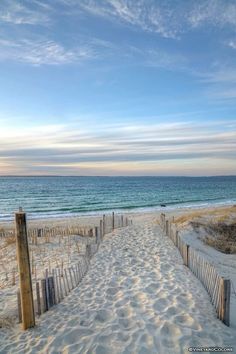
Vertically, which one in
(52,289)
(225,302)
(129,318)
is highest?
(52,289)

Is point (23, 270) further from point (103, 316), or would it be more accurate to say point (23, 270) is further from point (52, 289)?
point (103, 316)

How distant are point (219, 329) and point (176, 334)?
89cm

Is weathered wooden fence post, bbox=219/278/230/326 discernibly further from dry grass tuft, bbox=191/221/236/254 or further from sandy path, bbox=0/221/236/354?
dry grass tuft, bbox=191/221/236/254

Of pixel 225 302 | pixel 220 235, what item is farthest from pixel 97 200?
pixel 225 302

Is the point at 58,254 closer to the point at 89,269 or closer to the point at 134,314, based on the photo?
the point at 89,269

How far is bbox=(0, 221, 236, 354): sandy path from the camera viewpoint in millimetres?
5238

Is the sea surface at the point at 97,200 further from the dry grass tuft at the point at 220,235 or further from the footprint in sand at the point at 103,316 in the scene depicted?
the footprint in sand at the point at 103,316

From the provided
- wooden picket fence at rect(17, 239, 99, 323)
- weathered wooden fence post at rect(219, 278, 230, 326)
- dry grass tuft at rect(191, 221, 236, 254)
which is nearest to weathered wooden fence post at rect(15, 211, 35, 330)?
wooden picket fence at rect(17, 239, 99, 323)

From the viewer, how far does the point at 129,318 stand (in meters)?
6.12

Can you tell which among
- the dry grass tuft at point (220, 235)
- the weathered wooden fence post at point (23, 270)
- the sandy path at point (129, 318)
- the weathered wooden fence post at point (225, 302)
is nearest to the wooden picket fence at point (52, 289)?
the sandy path at point (129, 318)

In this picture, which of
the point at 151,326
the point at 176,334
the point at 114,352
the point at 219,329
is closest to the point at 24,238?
the point at 114,352

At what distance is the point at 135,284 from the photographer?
8.08 metres

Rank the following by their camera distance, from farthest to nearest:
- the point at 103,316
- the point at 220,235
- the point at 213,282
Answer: the point at 220,235
the point at 213,282
the point at 103,316

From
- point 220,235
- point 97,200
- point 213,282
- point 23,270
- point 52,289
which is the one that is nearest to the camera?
point 23,270
